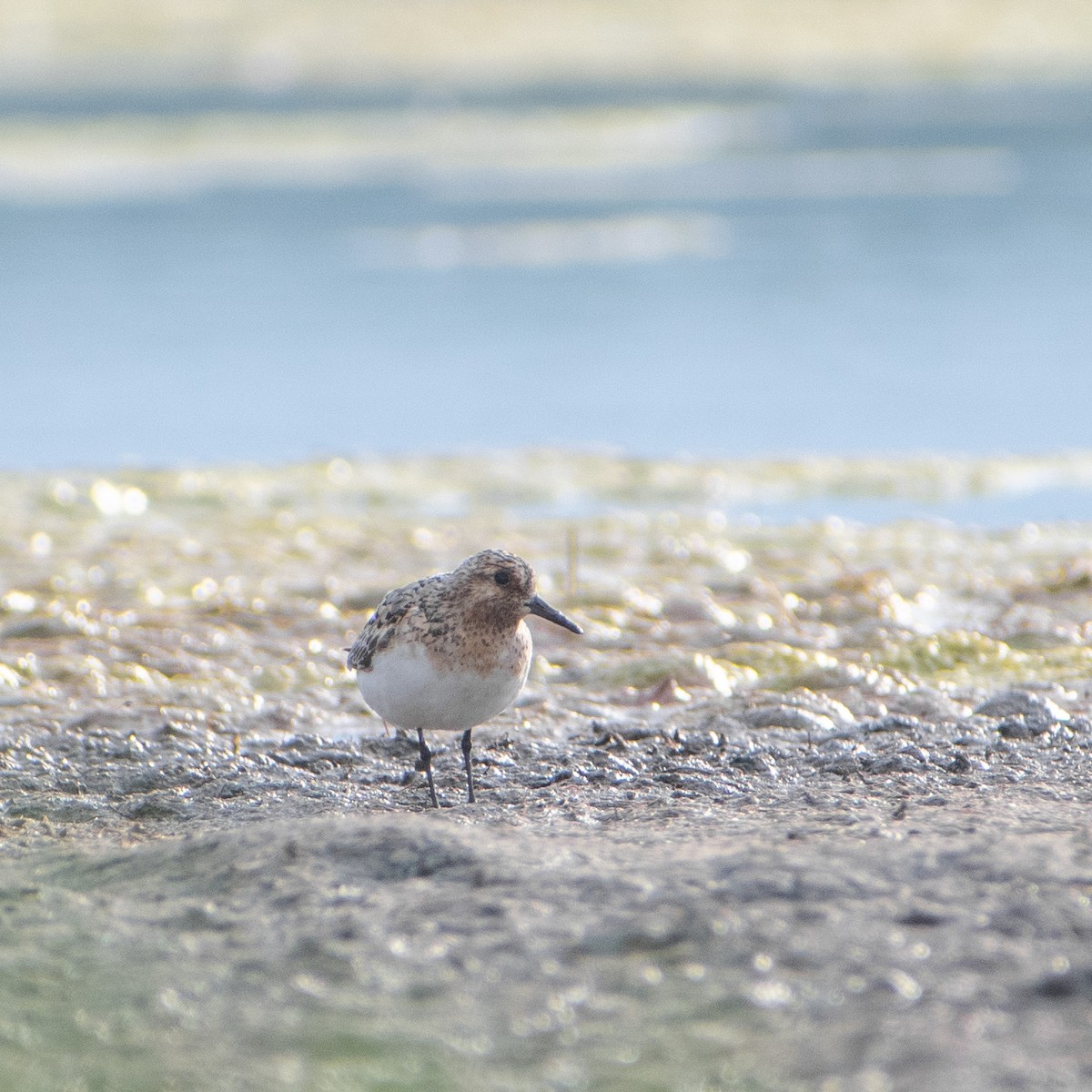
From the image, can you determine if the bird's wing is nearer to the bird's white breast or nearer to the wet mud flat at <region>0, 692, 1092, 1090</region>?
the bird's white breast

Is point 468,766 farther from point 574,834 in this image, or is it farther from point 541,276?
point 541,276

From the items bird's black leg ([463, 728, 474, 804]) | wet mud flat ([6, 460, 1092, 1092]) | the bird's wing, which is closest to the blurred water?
wet mud flat ([6, 460, 1092, 1092])

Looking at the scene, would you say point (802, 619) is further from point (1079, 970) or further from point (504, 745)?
point (1079, 970)

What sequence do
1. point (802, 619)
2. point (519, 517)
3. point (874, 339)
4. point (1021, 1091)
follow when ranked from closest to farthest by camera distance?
point (1021, 1091), point (802, 619), point (519, 517), point (874, 339)

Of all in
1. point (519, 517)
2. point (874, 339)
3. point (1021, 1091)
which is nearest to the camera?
point (1021, 1091)

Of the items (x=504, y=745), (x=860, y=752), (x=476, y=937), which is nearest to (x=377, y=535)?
(x=504, y=745)

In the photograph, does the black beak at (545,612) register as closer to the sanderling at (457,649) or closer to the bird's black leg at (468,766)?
the sanderling at (457,649)
